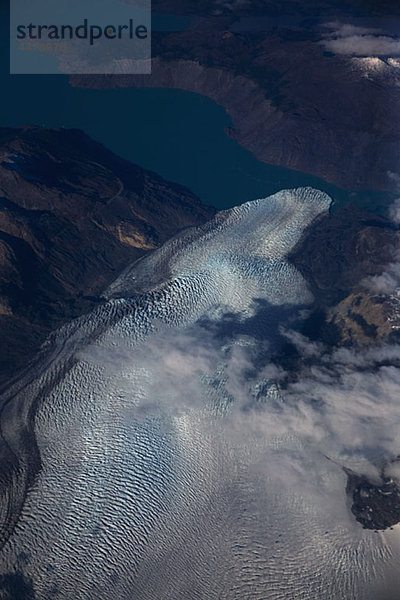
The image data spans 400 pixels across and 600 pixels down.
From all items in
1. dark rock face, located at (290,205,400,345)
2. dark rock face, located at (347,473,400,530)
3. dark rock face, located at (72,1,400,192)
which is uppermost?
dark rock face, located at (72,1,400,192)

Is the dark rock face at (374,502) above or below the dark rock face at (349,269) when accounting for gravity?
below

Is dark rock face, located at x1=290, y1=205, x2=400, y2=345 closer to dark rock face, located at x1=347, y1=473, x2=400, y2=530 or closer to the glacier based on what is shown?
the glacier

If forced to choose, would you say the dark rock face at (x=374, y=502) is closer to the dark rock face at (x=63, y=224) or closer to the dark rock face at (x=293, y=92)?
the dark rock face at (x=63, y=224)

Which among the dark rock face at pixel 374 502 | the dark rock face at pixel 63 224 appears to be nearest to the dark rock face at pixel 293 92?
the dark rock face at pixel 63 224

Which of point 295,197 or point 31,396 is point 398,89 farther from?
point 31,396

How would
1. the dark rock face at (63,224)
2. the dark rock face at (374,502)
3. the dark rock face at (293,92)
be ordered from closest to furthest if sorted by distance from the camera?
the dark rock face at (374,502) < the dark rock face at (63,224) < the dark rock face at (293,92)

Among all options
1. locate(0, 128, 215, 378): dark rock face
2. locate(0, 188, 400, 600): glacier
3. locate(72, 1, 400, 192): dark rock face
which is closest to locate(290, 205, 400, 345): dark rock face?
locate(0, 188, 400, 600): glacier
